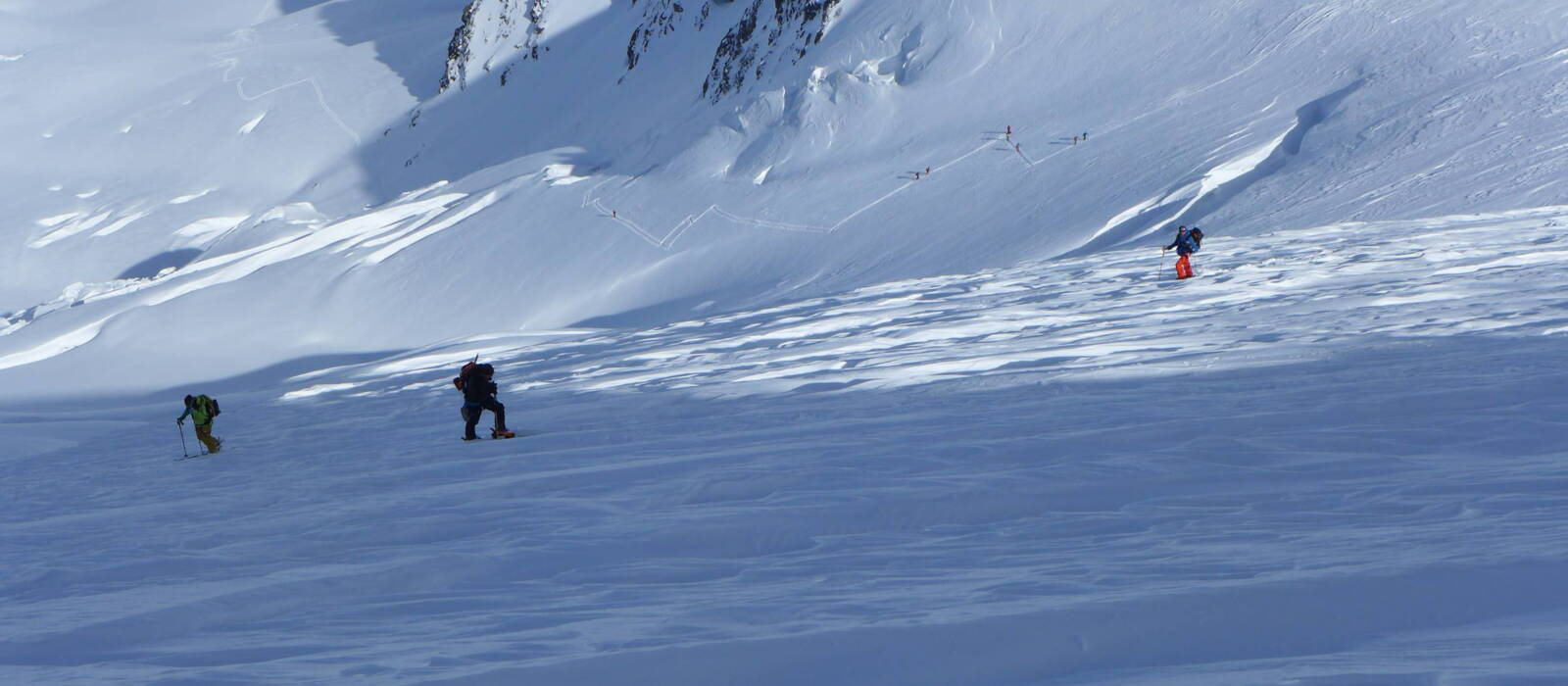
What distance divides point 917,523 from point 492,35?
192 ft

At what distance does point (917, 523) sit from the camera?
6.18 metres

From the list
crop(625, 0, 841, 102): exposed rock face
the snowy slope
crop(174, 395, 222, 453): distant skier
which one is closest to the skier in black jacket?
crop(174, 395, 222, 453): distant skier

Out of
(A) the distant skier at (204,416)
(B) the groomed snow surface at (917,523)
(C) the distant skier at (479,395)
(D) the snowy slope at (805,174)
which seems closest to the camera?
(B) the groomed snow surface at (917,523)

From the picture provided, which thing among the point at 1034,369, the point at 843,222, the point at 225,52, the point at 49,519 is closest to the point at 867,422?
the point at 1034,369

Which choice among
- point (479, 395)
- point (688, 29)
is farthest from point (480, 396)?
point (688, 29)

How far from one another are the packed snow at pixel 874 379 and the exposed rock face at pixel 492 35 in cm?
866

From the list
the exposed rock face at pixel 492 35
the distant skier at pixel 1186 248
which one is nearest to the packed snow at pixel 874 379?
the distant skier at pixel 1186 248

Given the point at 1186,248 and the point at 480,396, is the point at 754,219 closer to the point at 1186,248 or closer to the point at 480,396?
the point at 1186,248

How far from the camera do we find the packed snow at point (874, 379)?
14.2 feet

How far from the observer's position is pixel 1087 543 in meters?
5.27

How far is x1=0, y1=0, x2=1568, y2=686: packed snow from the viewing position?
432cm

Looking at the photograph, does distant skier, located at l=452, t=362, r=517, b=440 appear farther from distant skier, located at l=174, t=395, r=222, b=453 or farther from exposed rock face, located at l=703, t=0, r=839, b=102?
exposed rock face, located at l=703, t=0, r=839, b=102

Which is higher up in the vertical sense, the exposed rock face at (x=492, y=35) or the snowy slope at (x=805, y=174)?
the exposed rock face at (x=492, y=35)

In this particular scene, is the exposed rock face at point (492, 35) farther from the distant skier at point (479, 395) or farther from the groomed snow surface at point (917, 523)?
the distant skier at point (479, 395)
